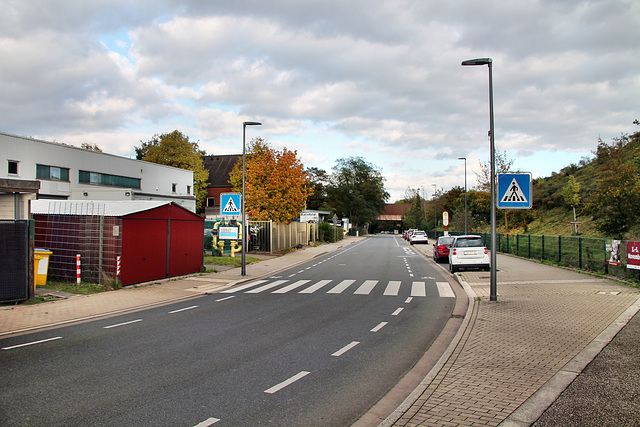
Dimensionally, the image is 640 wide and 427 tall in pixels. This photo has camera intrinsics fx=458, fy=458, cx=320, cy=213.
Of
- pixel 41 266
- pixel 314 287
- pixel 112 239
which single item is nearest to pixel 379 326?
pixel 314 287

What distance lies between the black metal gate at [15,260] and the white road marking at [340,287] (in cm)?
850

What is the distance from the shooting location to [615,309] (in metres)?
10.2

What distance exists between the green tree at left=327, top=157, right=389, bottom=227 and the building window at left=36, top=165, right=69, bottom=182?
74857 millimetres

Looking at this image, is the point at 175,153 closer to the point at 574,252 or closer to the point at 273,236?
the point at 273,236

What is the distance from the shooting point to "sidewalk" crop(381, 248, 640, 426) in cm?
484

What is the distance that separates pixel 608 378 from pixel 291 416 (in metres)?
3.99

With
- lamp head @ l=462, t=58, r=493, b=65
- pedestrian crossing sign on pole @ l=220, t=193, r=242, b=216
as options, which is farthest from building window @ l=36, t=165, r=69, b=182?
lamp head @ l=462, t=58, r=493, b=65

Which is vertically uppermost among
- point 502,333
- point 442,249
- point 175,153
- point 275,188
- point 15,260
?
point 175,153

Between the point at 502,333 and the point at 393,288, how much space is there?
7.26 meters

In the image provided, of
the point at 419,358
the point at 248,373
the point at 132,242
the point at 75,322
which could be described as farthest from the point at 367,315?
the point at 132,242

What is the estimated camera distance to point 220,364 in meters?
6.80

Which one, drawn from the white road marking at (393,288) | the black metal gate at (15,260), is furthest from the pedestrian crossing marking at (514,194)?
the black metal gate at (15,260)

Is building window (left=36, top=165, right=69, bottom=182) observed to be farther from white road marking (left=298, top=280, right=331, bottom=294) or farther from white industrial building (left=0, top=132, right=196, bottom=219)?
white road marking (left=298, top=280, right=331, bottom=294)

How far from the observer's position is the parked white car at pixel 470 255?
1986 centimetres
